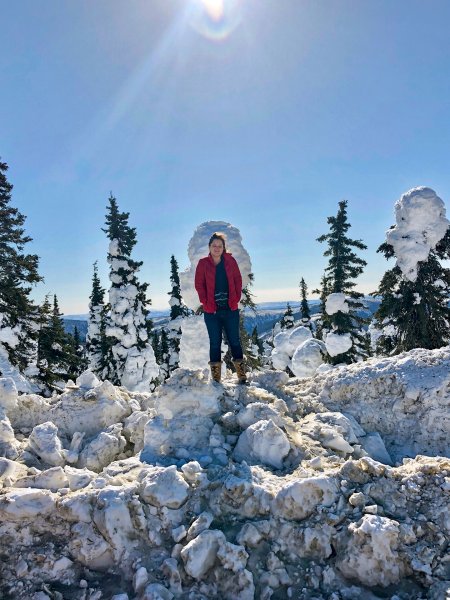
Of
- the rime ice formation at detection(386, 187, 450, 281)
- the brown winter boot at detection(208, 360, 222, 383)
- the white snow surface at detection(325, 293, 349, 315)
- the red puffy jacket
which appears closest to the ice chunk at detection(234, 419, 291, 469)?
the brown winter boot at detection(208, 360, 222, 383)

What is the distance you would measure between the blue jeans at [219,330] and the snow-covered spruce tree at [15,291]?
38.9 ft

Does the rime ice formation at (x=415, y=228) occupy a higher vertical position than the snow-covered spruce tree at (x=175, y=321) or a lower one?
higher

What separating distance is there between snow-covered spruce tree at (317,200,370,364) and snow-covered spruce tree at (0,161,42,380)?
527 inches

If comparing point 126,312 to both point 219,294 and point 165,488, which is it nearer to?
point 219,294

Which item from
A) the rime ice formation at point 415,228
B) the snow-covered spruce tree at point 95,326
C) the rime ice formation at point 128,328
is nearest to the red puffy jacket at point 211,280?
the rime ice formation at point 415,228

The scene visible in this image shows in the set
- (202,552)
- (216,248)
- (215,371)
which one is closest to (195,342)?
(215,371)

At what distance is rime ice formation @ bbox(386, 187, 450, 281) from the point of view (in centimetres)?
1379

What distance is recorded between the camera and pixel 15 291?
15.0m

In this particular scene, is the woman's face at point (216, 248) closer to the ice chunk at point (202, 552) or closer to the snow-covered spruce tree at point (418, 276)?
the ice chunk at point (202, 552)

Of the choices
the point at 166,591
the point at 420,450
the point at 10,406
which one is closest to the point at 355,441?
the point at 420,450

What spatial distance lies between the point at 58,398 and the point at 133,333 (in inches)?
669

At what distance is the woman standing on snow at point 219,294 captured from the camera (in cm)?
559

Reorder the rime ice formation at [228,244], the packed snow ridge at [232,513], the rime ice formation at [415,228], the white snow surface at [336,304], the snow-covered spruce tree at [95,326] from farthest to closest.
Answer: the snow-covered spruce tree at [95,326] → the white snow surface at [336,304] → the rime ice formation at [415,228] → the rime ice formation at [228,244] → the packed snow ridge at [232,513]

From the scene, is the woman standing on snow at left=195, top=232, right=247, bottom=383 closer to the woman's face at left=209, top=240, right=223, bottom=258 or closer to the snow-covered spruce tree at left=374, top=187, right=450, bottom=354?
the woman's face at left=209, top=240, right=223, bottom=258
